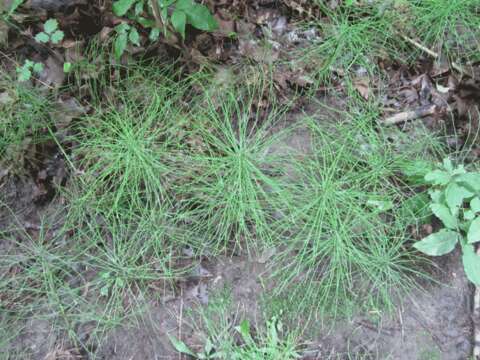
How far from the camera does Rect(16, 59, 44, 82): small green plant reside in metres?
2.29

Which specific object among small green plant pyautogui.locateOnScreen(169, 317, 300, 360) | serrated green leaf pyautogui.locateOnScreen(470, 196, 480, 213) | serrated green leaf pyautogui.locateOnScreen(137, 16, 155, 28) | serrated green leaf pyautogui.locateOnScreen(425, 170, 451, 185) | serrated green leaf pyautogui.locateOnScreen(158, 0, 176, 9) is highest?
serrated green leaf pyautogui.locateOnScreen(158, 0, 176, 9)

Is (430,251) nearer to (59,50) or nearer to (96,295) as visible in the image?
(96,295)

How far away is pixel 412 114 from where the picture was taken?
2.37 meters

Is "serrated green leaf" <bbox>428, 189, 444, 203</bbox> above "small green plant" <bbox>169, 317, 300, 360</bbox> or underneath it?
above

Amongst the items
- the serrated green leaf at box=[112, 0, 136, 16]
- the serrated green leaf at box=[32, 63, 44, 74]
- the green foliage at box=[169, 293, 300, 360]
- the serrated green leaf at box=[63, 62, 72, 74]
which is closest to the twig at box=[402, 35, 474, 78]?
the serrated green leaf at box=[112, 0, 136, 16]

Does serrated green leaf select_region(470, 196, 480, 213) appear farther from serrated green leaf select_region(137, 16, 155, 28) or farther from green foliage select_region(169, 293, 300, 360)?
serrated green leaf select_region(137, 16, 155, 28)

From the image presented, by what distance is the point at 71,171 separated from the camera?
2258mm

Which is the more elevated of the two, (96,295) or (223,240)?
(223,240)

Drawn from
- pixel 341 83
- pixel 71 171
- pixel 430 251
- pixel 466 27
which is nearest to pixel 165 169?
pixel 71 171

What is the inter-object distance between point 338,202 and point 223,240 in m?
0.61

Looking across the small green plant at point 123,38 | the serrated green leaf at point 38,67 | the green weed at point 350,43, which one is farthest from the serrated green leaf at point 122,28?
the green weed at point 350,43

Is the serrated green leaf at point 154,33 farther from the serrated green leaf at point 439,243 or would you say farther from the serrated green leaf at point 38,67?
the serrated green leaf at point 439,243

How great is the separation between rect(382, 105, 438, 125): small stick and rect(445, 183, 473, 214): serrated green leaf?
1.71 feet

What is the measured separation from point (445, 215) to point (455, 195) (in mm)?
106
